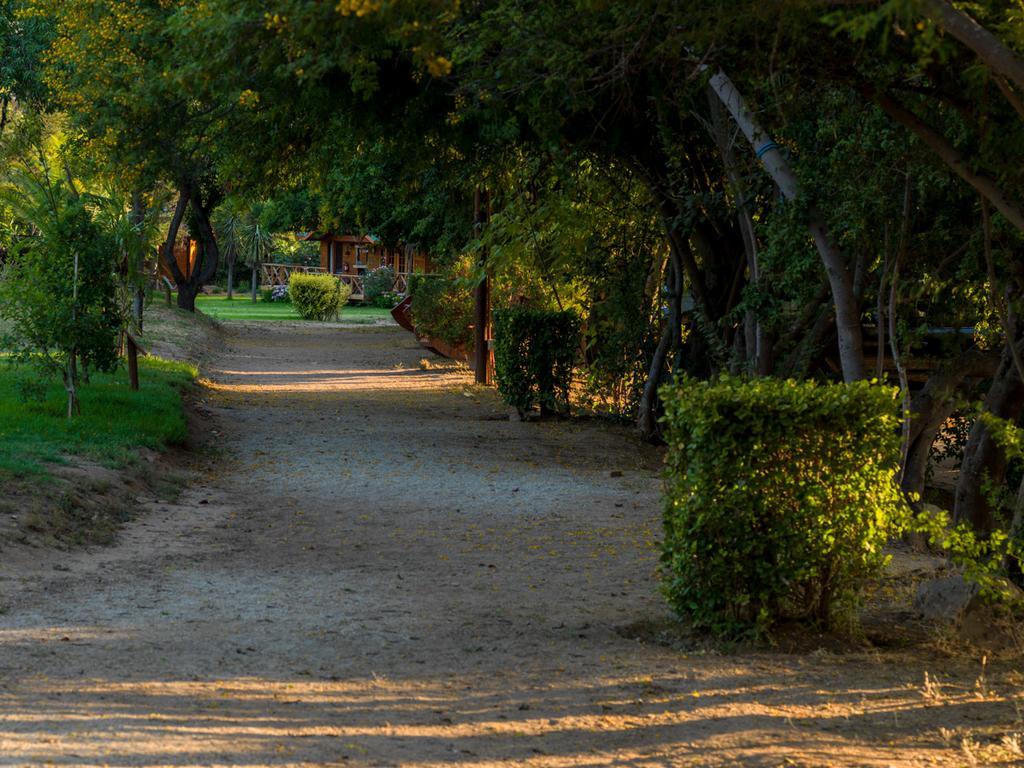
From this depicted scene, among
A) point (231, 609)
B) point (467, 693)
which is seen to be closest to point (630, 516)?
point (231, 609)

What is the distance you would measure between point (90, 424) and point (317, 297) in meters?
30.2

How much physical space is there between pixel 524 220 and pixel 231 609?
11635 millimetres

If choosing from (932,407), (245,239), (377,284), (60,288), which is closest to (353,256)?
(245,239)

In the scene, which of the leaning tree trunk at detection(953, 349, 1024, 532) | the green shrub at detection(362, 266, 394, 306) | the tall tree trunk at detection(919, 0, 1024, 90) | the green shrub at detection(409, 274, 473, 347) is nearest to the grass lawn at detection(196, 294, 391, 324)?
the green shrub at detection(362, 266, 394, 306)

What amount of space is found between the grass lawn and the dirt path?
32.1 m

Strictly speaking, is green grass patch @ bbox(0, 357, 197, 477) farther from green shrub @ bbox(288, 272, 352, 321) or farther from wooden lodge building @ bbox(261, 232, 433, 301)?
wooden lodge building @ bbox(261, 232, 433, 301)

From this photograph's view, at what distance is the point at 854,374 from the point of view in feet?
29.7

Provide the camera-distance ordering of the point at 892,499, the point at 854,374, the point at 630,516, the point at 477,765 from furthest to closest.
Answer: the point at 630,516 < the point at 854,374 < the point at 892,499 < the point at 477,765

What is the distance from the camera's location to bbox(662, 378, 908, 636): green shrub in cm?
591

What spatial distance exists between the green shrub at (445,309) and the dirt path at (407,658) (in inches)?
535

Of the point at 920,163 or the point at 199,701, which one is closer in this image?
the point at 199,701

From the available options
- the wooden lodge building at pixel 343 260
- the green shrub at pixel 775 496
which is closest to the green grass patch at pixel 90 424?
the green shrub at pixel 775 496

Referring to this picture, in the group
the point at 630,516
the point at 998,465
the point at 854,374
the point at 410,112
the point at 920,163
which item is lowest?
the point at 630,516

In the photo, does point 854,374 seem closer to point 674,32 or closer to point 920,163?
point 920,163
